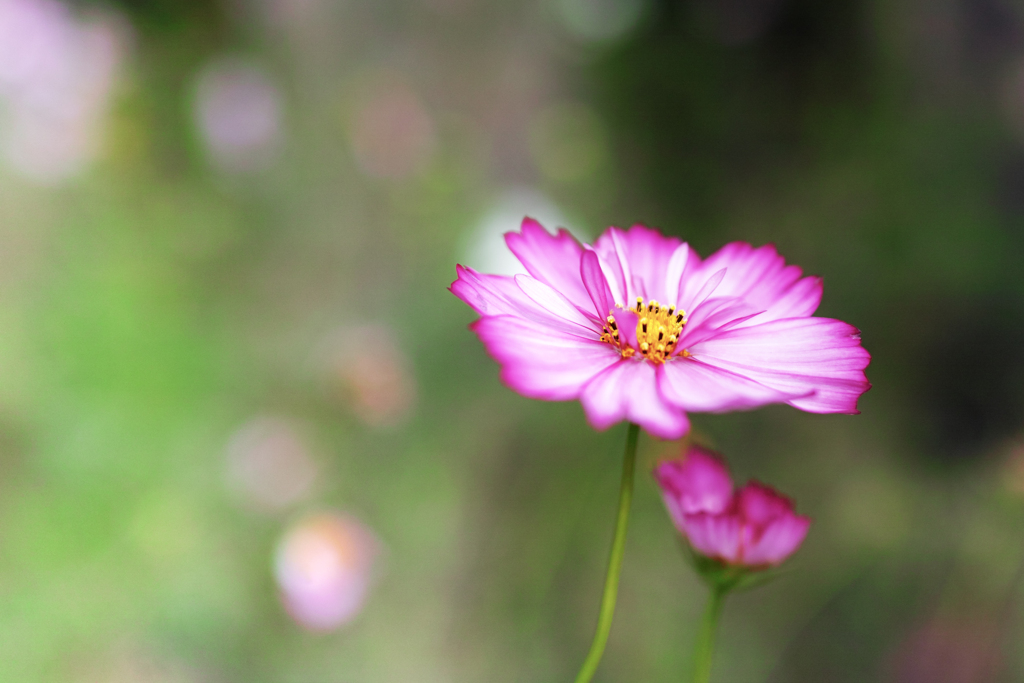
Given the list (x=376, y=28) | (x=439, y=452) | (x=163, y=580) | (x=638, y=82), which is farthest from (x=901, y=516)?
(x=376, y=28)

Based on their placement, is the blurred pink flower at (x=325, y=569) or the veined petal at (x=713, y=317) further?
the blurred pink flower at (x=325, y=569)

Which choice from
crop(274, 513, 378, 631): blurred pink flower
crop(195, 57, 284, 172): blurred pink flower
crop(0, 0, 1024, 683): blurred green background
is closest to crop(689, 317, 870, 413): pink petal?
crop(0, 0, 1024, 683): blurred green background

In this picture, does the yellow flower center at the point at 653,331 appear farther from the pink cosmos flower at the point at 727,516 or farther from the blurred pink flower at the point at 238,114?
the blurred pink flower at the point at 238,114

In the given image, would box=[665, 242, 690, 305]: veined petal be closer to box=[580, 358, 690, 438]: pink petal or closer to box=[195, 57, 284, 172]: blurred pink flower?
box=[580, 358, 690, 438]: pink petal

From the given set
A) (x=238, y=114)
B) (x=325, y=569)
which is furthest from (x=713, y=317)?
(x=238, y=114)

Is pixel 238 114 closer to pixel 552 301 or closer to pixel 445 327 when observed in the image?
pixel 445 327

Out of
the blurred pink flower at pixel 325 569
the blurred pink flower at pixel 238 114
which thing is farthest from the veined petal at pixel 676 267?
the blurred pink flower at pixel 238 114

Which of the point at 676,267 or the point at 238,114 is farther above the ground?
the point at 238,114

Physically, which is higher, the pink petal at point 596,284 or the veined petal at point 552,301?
the pink petal at point 596,284
